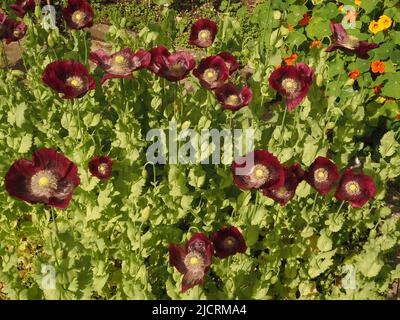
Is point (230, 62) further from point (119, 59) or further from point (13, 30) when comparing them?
point (13, 30)

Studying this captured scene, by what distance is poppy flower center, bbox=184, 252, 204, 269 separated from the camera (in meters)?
2.38

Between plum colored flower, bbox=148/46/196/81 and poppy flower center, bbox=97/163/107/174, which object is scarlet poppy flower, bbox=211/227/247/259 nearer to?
poppy flower center, bbox=97/163/107/174

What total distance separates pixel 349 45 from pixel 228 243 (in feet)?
5.19

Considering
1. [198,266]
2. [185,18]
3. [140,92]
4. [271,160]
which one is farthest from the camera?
[185,18]

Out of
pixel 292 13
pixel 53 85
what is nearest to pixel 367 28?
pixel 292 13

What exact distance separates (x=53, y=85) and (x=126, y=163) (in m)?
0.74

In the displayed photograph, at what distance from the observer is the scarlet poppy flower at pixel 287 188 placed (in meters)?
2.63

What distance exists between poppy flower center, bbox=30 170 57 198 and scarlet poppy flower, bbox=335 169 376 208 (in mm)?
1557

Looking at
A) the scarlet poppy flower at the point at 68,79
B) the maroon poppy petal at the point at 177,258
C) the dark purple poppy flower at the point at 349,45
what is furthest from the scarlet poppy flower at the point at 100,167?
the dark purple poppy flower at the point at 349,45

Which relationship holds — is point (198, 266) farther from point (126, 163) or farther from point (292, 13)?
point (292, 13)

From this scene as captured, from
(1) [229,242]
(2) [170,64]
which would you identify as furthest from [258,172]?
(2) [170,64]

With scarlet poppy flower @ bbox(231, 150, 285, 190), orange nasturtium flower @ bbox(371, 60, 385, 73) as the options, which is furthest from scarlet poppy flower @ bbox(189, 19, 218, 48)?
orange nasturtium flower @ bbox(371, 60, 385, 73)

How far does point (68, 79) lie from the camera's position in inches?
111

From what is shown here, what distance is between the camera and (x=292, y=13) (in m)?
4.67
